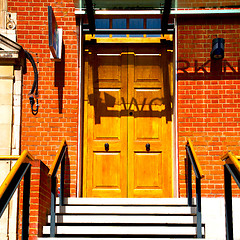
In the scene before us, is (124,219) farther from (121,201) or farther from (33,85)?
(33,85)

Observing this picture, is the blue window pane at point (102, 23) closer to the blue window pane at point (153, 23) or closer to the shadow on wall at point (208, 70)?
the blue window pane at point (153, 23)

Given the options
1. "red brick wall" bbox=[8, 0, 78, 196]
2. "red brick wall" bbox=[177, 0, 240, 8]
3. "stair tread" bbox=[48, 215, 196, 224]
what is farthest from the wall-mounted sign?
"stair tread" bbox=[48, 215, 196, 224]

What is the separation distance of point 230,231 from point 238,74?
3.09 meters

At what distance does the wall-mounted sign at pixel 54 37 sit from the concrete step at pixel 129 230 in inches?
96.3

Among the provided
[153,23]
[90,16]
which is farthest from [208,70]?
[90,16]

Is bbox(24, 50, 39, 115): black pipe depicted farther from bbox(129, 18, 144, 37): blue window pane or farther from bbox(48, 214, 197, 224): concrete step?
bbox(48, 214, 197, 224): concrete step

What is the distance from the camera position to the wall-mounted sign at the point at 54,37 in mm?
6992

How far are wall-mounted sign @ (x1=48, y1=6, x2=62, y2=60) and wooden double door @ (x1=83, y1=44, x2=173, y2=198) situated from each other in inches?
26.7

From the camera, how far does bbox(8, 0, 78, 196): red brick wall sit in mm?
7641

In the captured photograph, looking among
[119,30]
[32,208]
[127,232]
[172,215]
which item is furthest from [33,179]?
[119,30]

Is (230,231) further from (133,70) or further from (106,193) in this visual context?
(133,70)

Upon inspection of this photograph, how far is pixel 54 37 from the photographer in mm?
7324

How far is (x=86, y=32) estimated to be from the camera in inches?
322

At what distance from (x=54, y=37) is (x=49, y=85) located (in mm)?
800
